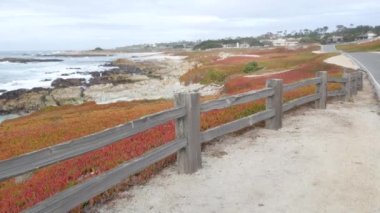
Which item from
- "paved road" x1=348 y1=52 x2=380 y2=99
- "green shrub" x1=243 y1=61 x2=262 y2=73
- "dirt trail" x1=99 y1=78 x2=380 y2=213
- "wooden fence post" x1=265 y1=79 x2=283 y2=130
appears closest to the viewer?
"dirt trail" x1=99 y1=78 x2=380 y2=213

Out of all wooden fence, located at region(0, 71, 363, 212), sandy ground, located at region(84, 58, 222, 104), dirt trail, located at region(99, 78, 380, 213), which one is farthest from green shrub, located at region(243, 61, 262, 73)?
dirt trail, located at region(99, 78, 380, 213)

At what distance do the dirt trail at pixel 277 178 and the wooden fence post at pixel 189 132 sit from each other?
18 centimetres

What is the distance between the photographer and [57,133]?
1431 centimetres

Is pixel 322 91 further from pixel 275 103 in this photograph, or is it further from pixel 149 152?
pixel 149 152

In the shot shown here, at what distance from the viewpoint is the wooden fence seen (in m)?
4.30

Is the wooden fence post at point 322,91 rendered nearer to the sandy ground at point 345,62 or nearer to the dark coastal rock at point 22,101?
the sandy ground at point 345,62

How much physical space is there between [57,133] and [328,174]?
993 centimetres

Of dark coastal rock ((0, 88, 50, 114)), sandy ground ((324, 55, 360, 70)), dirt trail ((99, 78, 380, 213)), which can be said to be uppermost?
dirt trail ((99, 78, 380, 213))

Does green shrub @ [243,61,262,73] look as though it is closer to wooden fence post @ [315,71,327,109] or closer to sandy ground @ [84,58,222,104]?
sandy ground @ [84,58,222,104]

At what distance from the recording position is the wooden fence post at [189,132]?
6.74 m

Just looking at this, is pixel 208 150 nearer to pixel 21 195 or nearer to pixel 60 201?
pixel 21 195

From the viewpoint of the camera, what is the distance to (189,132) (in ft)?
22.4

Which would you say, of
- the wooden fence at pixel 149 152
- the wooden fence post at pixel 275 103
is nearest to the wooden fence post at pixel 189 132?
the wooden fence at pixel 149 152

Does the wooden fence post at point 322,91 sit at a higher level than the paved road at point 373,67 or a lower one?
higher
